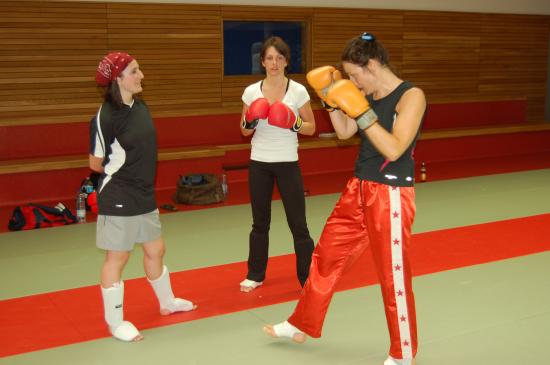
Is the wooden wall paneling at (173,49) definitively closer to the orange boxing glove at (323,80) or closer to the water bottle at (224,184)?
the water bottle at (224,184)

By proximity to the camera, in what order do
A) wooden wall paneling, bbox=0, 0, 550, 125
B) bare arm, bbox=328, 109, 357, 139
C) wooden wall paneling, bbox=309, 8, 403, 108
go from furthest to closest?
1. wooden wall paneling, bbox=309, 8, 403, 108
2. wooden wall paneling, bbox=0, 0, 550, 125
3. bare arm, bbox=328, 109, 357, 139

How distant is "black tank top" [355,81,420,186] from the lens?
2.68 metres

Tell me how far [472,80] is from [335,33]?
268cm

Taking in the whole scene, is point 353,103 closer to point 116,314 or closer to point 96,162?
point 96,162

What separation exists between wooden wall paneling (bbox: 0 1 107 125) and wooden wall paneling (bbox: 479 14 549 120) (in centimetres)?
608

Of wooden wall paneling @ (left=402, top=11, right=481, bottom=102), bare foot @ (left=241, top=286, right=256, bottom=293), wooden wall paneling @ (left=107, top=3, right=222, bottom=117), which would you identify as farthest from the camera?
wooden wall paneling @ (left=402, top=11, right=481, bottom=102)

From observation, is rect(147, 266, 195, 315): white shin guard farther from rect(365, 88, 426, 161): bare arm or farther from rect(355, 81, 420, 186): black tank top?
rect(365, 88, 426, 161): bare arm

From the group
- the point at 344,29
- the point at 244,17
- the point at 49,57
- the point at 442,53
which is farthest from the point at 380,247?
the point at 442,53

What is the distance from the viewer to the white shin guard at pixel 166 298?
3.47 meters

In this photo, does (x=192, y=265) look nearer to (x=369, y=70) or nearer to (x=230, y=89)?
(x=369, y=70)

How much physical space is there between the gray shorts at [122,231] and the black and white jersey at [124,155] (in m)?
0.03

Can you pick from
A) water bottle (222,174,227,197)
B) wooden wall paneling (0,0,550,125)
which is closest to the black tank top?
water bottle (222,174,227,197)

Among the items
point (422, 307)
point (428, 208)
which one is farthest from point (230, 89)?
point (422, 307)

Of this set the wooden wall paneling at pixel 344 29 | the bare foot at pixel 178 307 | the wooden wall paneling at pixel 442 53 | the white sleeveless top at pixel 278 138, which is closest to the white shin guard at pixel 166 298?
the bare foot at pixel 178 307
